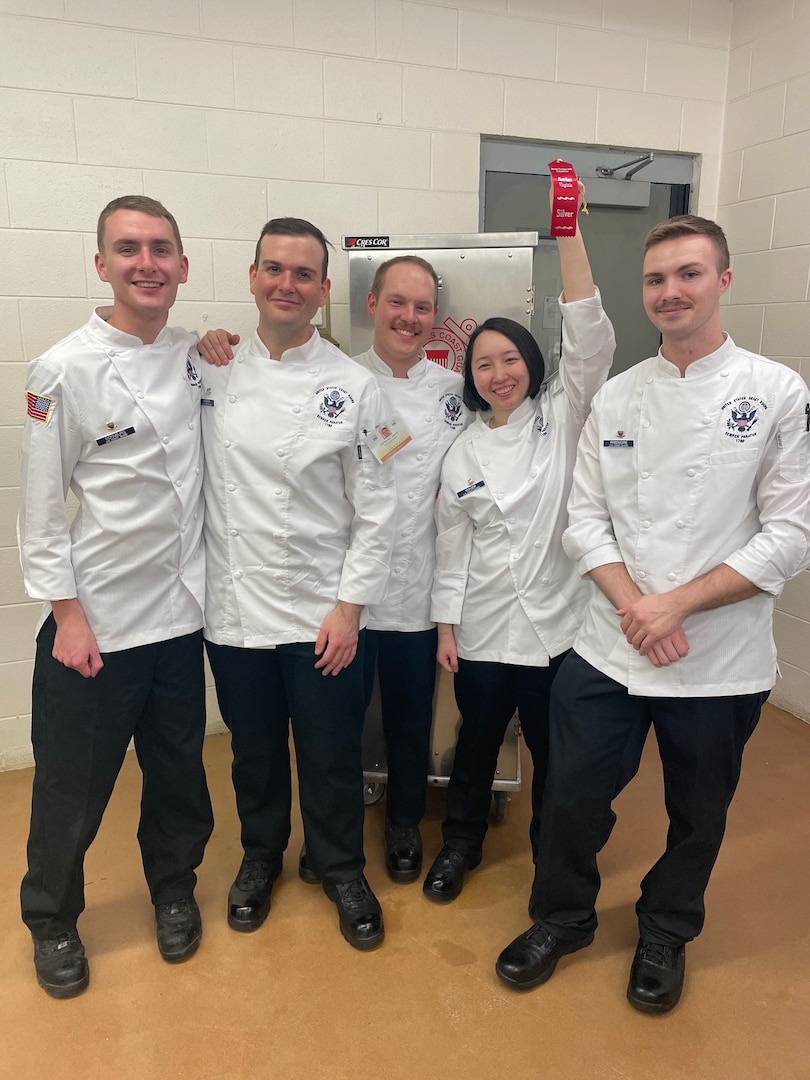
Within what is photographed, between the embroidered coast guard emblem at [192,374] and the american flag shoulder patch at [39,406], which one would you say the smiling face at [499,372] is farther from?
the american flag shoulder patch at [39,406]

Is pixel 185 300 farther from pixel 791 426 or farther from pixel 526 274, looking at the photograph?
pixel 791 426

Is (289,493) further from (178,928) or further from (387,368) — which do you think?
(178,928)

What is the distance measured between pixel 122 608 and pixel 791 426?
1474mm

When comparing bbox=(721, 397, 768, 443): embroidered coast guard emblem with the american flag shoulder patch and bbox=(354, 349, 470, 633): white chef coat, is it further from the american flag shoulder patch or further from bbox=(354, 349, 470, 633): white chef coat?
the american flag shoulder patch

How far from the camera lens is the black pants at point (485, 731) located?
6.53ft

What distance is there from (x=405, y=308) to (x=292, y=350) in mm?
340

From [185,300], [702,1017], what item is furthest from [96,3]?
[702,1017]

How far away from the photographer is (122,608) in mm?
1699

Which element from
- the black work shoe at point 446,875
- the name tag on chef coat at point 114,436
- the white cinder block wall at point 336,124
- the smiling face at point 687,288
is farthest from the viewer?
the white cinder block wall at point 336,124

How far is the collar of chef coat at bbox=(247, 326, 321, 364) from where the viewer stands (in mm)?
1787

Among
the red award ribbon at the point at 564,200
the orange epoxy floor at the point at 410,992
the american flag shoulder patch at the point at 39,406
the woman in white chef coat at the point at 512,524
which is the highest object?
the red award ribbon at the point at 564,200

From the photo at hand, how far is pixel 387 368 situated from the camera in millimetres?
2035

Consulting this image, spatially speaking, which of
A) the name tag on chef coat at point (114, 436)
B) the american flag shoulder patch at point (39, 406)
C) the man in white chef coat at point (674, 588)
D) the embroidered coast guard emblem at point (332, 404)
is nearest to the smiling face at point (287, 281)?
the embroidered coast guard emblem at point (332, 404)

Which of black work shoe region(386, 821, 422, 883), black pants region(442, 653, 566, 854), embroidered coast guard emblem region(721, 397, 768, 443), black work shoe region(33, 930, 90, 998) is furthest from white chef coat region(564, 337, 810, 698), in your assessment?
black work shoe region(33, 930, 90, 998)
